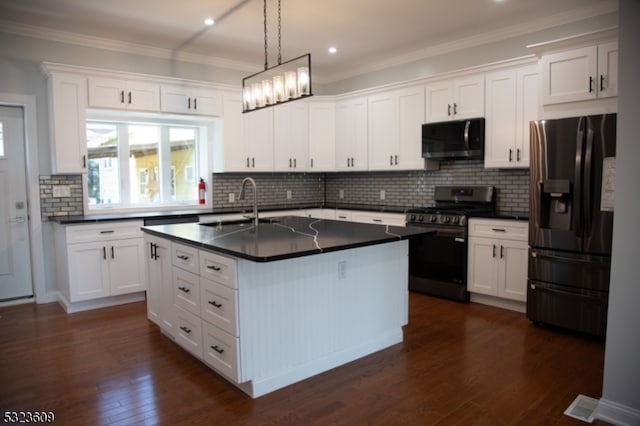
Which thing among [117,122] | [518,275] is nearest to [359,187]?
[518,275]

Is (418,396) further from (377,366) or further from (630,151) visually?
(630,151)

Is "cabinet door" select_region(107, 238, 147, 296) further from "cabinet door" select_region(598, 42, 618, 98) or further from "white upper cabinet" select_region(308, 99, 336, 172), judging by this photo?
"cabinet door" select_region(598, 42, 618, 98)

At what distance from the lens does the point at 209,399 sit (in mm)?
2600

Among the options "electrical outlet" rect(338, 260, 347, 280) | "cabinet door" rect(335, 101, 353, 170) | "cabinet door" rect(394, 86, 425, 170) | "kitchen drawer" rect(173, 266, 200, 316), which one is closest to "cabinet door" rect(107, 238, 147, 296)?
"kitchen drawer" rect(173, 266, 200, 316)

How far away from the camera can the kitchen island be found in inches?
102

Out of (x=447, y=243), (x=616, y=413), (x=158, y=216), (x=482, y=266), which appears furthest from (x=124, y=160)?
(x=616, y=413)

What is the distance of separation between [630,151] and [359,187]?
426 cm

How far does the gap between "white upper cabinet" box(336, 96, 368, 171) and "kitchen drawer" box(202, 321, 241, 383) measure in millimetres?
3553

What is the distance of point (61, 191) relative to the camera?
4.70 m

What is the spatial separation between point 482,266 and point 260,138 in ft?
10.4

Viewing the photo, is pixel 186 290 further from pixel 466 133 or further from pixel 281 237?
pixel 466 133

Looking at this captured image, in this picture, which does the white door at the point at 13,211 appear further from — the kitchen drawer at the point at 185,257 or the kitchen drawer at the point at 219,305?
the kitchen drawer at the point at 219,305

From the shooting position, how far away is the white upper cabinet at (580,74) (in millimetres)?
3457

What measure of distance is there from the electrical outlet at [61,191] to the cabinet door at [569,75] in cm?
476
